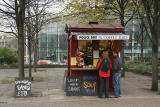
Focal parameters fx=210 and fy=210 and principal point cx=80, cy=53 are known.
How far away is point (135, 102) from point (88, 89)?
1892 millimetres

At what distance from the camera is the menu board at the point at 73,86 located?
8.26 metres

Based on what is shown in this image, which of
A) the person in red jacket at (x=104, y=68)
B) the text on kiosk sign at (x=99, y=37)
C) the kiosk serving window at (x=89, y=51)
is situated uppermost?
the text on kiosk sign at (x=99, y=37)

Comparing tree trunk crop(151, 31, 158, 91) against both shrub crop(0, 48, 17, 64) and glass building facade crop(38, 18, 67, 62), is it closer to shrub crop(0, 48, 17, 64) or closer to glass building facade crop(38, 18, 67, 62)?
shrub crop(0, 48, 17, 64)

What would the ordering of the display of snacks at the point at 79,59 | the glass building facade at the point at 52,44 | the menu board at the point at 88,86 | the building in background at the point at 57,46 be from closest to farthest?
the menu board at the point at 88,86, the display of snacks at the point at 79,59, the glass building facade at the point at 52,44, the building in background at the point at 57,46

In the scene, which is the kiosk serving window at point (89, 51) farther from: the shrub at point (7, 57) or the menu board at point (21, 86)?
the shrub at point (7, 57)

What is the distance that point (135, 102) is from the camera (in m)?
7.49

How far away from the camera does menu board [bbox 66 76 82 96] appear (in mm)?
8258

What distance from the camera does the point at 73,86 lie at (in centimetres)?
827

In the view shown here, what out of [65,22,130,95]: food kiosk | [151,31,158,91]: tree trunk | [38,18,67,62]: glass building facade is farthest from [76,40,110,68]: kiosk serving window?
[38,18,67,62]: glass building facade

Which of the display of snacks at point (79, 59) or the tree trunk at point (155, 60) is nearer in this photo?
the display of snacks at point (79, 59)

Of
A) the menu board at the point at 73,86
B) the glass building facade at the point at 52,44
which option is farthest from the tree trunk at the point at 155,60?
the glass building facade at the point at 52,44

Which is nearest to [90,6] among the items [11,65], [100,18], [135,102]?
[100,18]

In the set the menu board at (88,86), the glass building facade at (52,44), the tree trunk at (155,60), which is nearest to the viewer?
the menu board at (88,86)

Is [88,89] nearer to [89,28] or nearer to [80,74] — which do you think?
[80,74]
